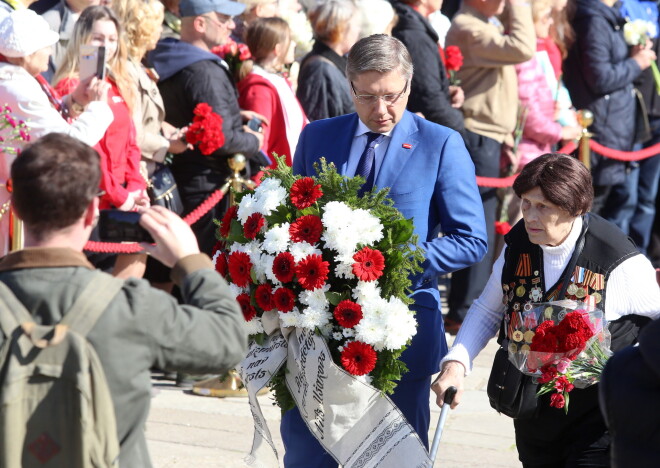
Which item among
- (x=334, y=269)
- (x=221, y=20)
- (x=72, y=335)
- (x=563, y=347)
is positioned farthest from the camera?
(x=221, y=20)

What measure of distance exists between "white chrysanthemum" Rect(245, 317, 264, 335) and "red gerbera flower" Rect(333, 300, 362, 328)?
384 millimetres

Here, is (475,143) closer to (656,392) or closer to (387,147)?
(387,147)

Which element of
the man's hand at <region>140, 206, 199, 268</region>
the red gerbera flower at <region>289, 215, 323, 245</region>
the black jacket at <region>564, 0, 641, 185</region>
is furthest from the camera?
the black jacket at <region>564, 0, 641, 185</region>

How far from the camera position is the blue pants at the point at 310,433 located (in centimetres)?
435

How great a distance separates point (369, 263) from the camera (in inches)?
157

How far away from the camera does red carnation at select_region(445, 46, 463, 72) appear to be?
8.35 metres

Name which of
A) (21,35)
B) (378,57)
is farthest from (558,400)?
(21,35)

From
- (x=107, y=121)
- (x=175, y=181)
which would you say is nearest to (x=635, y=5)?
(x=175, y=181)

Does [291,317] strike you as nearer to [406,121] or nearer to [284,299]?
[284,299]

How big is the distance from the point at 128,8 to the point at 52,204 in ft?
14.3

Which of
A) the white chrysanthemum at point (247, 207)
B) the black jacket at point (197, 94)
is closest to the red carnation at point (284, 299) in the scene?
the white chrysanthemum at point (247, 207)

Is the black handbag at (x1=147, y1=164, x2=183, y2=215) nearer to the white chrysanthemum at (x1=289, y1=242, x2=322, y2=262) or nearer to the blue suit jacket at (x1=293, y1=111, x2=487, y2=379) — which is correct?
the blue suit jacket at (x1=293, y1=111, x2=487, y2=379)

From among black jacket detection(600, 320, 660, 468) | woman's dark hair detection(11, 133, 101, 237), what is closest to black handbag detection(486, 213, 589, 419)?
black jacket detection(600, 320, 660, 468)

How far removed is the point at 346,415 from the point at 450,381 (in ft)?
1.37
